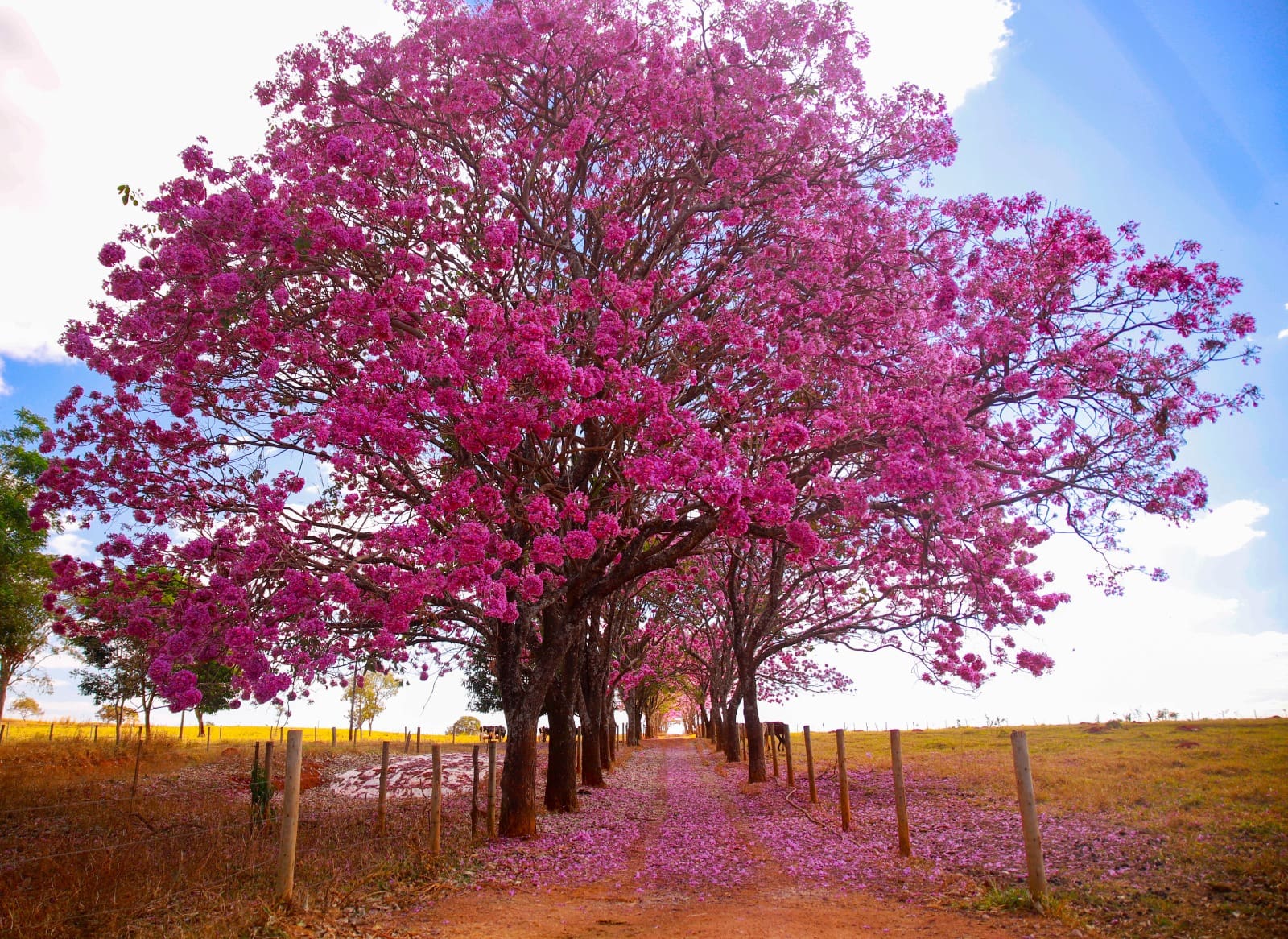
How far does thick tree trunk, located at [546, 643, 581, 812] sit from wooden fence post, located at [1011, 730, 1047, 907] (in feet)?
28.6

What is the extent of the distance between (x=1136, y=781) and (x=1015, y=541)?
17.7 ft

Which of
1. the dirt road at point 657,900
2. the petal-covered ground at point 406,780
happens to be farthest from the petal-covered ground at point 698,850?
the petal-covered ground at point 406,780

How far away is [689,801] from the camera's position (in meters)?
16.5

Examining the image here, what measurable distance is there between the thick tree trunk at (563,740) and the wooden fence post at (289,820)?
781cm

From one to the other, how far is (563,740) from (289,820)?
8.61 metres

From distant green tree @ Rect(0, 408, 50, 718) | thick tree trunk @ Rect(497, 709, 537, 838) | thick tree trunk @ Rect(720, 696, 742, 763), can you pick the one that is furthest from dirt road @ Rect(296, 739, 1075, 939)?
distant green tree @ Rect(0, 408, 50, 718)

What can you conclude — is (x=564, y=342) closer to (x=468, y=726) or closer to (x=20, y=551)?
(x=20, y=551)

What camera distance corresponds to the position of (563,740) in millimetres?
14898

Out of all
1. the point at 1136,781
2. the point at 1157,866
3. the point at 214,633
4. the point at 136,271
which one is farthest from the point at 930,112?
the point at 1136,781

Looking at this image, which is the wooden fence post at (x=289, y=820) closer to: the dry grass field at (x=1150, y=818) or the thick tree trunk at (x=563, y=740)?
the dry grass field at (x=1150, y=818)

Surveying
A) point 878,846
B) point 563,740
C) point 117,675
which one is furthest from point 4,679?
point 878,846

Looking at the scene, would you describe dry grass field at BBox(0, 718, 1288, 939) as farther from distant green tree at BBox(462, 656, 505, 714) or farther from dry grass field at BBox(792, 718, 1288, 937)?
distant green tree at BBox(462, 656, 505, 714)

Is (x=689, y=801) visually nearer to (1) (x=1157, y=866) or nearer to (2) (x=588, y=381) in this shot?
(1) (x=1157, y=866)

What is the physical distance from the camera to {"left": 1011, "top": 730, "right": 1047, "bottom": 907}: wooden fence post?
6883 mm
